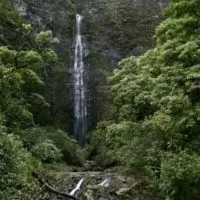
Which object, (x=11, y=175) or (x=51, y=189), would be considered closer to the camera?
(x=11, y=175)

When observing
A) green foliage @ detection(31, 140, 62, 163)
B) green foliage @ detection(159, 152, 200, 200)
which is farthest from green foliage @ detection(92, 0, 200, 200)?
green foliage @ detection(31, 140, 62, 163)

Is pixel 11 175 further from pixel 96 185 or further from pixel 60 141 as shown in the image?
pixel 60 141

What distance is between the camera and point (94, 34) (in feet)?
116

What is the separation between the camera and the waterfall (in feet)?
101

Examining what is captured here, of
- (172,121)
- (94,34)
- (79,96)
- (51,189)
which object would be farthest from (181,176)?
(94,34)

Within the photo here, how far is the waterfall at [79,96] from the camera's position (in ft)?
101

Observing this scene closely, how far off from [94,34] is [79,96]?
262 inches

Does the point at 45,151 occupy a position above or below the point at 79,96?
below

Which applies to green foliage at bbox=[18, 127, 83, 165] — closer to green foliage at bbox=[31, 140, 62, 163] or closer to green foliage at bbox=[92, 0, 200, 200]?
green foliage at bbox=[31, 140, 62, 163]

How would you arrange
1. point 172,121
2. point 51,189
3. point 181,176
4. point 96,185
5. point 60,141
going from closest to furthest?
point 181,176 < point 172,121 < point 51,189 < point 96,185 < point 60,141

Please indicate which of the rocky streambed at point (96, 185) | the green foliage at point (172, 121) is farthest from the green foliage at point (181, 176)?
the rocky streambed at point (96, 185)

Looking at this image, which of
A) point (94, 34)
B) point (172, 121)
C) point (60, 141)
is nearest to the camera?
point (172, 121)

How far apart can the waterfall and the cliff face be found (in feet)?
1.35

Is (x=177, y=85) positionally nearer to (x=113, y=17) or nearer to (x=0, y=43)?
(x=0, y=43)
